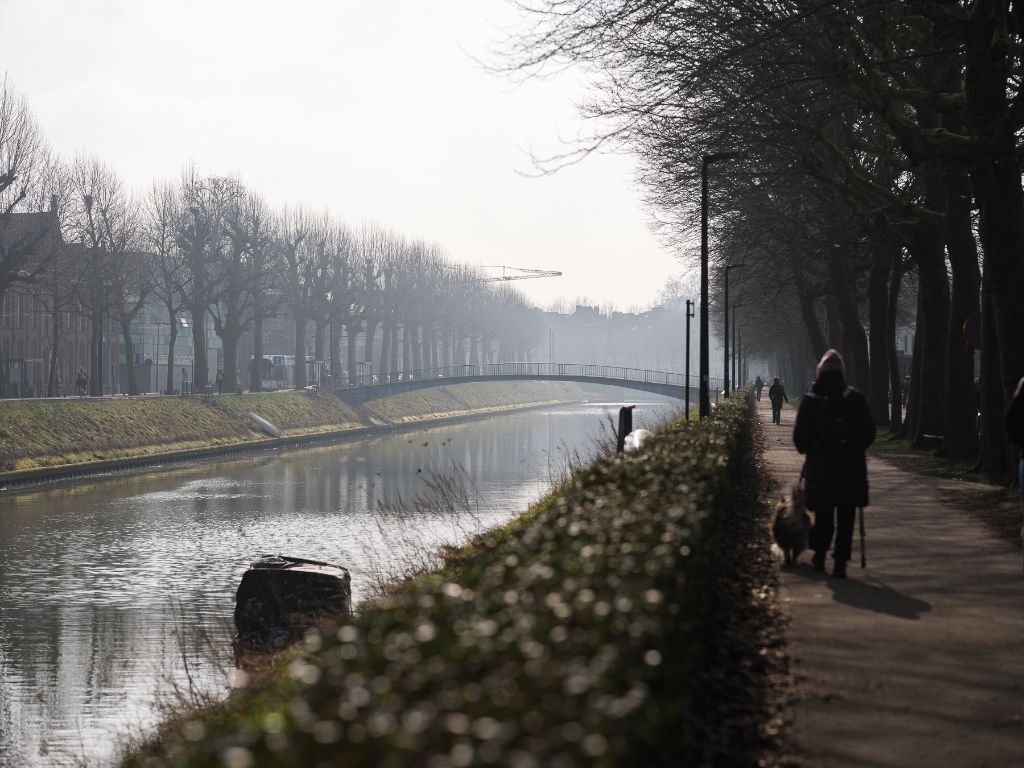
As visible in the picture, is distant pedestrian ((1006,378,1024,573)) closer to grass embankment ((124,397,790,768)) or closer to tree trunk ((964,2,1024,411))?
grass embankment ((124,397,790,768))

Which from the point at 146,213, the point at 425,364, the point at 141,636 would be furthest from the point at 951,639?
the point at 425,364

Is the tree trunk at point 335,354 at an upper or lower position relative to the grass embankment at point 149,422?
upper

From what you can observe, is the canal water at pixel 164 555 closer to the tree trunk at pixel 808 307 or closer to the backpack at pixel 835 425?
the backpack at pixel 835 425

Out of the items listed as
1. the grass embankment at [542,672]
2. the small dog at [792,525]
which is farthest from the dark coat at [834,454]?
the grass embankment at [542,672]

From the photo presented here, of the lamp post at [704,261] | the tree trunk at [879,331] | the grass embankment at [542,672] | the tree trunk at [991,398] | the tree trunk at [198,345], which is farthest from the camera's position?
the tree trunk at [198,345]

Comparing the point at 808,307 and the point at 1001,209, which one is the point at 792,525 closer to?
the point at 1001,209

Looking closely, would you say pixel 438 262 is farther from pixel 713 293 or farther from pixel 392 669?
pixel 392 669

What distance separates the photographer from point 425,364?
103 m

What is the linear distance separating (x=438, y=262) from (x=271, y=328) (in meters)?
14.3

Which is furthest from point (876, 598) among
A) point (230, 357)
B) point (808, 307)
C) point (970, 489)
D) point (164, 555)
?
point (230, 357)

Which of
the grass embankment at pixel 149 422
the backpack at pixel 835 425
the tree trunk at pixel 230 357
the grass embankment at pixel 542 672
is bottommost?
the grass embankment at pixel 149 422

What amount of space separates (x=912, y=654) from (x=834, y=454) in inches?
120

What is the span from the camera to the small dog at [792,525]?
11.5 meters

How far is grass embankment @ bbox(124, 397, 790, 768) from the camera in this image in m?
3.10
